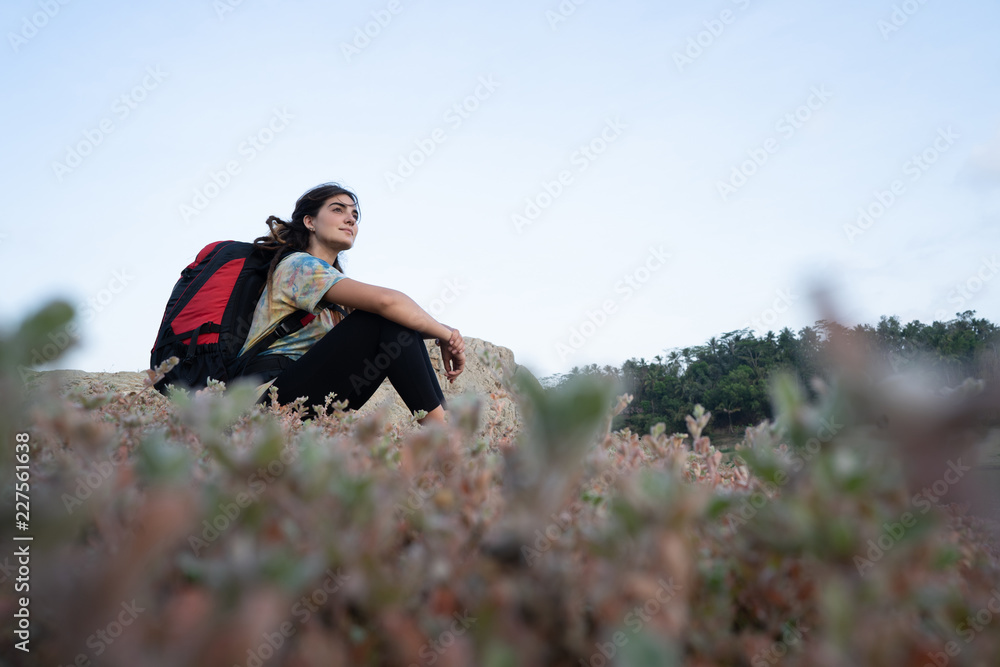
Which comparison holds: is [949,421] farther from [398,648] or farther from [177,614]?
[177,614]

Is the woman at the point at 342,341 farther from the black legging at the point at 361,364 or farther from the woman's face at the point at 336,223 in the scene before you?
the woman's face at the point at 336,223

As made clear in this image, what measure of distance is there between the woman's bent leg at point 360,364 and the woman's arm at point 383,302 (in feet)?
0.36

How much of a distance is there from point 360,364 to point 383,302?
57 cm

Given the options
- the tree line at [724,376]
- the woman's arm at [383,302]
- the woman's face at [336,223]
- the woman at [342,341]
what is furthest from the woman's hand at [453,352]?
the tree line at [724,376]

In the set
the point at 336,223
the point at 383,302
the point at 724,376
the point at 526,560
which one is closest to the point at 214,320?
the point at 383,302

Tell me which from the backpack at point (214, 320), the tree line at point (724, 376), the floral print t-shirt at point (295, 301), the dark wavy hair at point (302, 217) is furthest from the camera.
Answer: the tree line at point (724, 376)

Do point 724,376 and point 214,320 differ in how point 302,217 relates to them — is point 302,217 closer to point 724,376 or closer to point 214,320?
point 214,320

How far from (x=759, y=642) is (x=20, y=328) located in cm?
110

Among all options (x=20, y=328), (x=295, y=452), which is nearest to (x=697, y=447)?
(x=295, y=452)

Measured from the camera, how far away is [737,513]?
112cm

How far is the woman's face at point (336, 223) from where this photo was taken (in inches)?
254

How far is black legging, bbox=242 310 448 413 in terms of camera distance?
4.71 m

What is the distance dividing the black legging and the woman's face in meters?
1.93

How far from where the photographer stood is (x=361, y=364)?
15.8 feet
